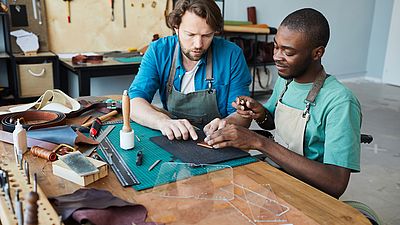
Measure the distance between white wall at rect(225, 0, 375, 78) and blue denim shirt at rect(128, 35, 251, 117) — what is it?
366 centimetres

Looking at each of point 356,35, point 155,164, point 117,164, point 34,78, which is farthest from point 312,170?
point 356,35

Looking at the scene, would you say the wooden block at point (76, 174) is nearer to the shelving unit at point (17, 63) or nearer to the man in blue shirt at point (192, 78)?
the man in blue shirt at point (192, 78)

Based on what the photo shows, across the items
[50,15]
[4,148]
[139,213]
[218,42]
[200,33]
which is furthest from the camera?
[50,15]

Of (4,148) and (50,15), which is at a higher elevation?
(50,15)

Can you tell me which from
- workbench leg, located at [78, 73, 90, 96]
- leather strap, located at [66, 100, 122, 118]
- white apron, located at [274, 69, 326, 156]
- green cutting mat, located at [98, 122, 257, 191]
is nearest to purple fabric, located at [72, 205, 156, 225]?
green cutting mat, located at [98, 122, 257, 191]

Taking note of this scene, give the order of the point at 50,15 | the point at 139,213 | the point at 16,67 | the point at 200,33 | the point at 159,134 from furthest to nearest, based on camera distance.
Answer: the point at 50,15
the point at 16,67
the point at 200,33
the point at 159,134
the point at 139,213

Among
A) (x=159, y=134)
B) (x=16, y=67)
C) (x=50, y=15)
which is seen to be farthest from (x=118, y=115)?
(x=50, y=15)

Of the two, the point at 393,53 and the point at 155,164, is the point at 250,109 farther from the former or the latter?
the point at 393,53

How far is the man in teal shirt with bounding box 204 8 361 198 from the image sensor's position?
4.56 feet

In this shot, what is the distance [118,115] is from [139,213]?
1000mm

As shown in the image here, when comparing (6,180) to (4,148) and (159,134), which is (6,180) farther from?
(159,134)

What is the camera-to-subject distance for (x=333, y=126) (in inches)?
56.4

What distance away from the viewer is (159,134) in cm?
171

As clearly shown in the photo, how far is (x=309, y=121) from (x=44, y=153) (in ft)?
3.28
